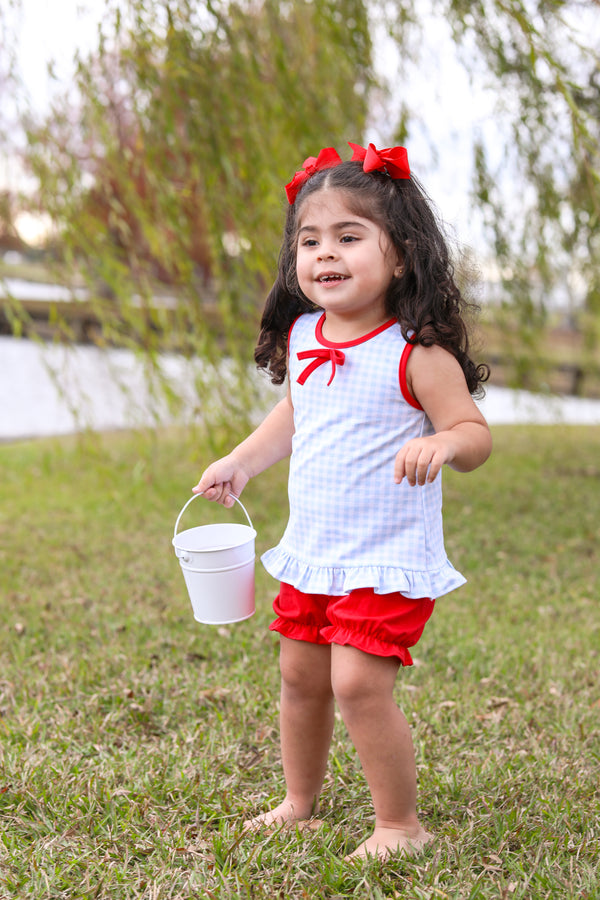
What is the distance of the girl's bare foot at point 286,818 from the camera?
6.61 feet

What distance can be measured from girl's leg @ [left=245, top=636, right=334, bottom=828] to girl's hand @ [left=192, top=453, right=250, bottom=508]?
14.3 inches

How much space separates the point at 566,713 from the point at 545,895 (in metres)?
0.93

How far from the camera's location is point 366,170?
1.87 meters

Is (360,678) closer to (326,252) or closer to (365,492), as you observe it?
(365,492)

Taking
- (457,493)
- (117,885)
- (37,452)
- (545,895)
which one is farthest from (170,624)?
(37,452)

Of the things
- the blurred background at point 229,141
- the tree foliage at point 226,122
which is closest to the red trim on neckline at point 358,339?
the blurred background at point 229,141

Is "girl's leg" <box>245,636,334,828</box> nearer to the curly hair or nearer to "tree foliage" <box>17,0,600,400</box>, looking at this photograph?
the curly hair

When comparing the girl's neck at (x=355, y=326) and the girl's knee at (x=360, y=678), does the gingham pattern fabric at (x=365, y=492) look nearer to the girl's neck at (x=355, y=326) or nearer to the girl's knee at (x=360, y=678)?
the girl's neck at (x=355, y=326)

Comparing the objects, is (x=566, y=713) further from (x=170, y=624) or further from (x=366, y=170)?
(x=366, y=170)

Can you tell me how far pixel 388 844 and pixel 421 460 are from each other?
853 mm

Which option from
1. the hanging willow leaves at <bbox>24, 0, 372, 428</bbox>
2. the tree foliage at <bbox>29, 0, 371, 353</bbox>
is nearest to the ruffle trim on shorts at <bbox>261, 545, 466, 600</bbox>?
the hanging willow leaves at <bbox>24, 0, 372, 428</bbox>

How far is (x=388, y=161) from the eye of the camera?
189cm

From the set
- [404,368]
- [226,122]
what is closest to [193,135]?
[226,122]

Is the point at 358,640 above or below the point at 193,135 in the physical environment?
below
